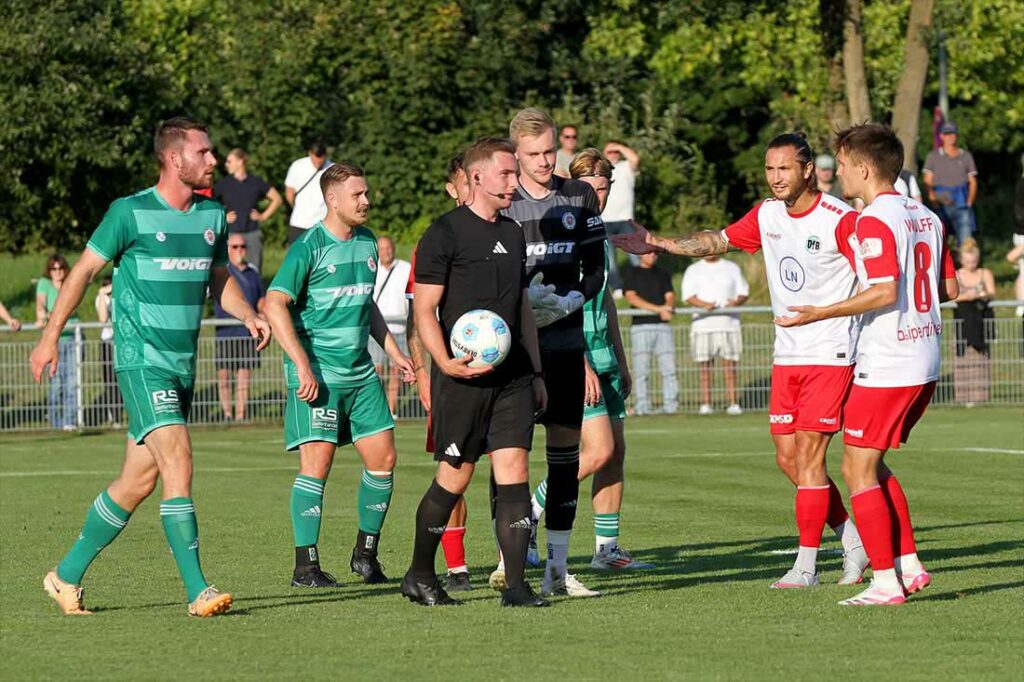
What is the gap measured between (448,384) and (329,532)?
3793 millimetres

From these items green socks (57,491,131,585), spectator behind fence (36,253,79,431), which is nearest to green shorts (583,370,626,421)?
green socks (57,491,131,585)

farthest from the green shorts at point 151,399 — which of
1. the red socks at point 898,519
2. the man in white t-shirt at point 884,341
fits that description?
the red socks at point 898,519

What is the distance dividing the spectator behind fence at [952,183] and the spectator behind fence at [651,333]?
7.04 metres

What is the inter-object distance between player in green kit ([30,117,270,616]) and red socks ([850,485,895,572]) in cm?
290

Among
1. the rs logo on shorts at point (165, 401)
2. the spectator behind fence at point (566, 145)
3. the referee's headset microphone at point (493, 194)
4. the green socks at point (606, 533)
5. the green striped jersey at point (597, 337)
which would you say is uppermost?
the spectator behind fence at point (566, 145)

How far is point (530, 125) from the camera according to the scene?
30.0 ft

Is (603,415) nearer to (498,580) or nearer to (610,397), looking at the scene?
(610,397)

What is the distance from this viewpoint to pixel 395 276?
22.5 meters

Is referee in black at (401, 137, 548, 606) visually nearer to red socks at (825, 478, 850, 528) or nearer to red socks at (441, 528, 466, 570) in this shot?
red socks at (441, 528, 466, 570)

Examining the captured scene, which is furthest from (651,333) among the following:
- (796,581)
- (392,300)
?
(796,581)

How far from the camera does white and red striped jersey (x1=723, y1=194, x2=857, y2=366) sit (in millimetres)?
9516

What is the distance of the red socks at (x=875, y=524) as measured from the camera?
870 cm

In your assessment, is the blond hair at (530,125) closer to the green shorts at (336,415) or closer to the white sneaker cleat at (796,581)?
the green shorts at (336,415)

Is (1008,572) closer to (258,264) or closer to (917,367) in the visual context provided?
(917,367)
